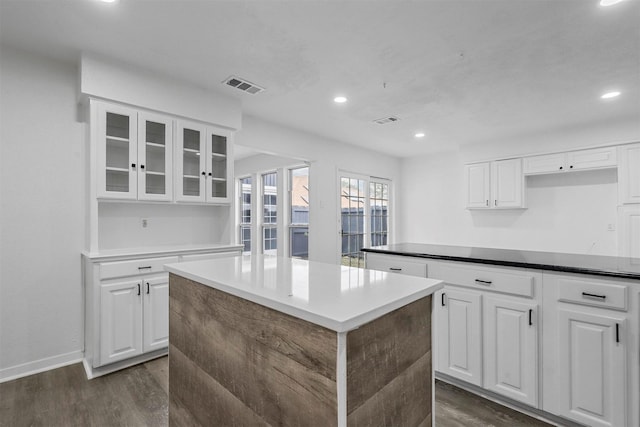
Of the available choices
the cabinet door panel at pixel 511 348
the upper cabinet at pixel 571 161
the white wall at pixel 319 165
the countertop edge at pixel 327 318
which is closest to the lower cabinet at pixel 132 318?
the countertop edge at pixel 327 318

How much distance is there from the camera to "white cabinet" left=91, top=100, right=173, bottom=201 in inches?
100

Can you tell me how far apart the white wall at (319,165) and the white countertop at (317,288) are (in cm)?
278

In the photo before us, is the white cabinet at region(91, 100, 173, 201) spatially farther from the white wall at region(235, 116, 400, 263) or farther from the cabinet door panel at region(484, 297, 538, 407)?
the cabinet door panel at region(484, 297, 538, 407)

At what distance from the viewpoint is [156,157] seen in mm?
2865

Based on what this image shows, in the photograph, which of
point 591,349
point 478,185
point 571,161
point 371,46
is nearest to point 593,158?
point 571,161

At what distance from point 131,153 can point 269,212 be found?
11.8 ft

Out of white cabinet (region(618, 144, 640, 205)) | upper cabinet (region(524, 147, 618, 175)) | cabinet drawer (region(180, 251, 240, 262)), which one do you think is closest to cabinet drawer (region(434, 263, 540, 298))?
cabinet drawer (region(180, 251, 240, 262))

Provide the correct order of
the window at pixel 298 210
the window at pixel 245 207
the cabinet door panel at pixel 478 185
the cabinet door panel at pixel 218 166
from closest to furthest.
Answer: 1. the cabinet door panel at pixel 218 166
2. the cabinet door panel at pixel 478 185
3. the window at pixel 298 210
4. the window at pixel 245 207

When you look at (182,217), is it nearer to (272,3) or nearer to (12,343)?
(12,343)

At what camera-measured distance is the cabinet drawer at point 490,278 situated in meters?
1.95

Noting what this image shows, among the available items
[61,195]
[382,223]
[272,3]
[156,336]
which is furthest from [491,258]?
[382,223]

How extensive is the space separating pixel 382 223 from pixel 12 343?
5.30 metres

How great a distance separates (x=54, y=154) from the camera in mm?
2586

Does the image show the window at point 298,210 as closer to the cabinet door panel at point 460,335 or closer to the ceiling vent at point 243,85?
the ceiling vent at point 243,85
